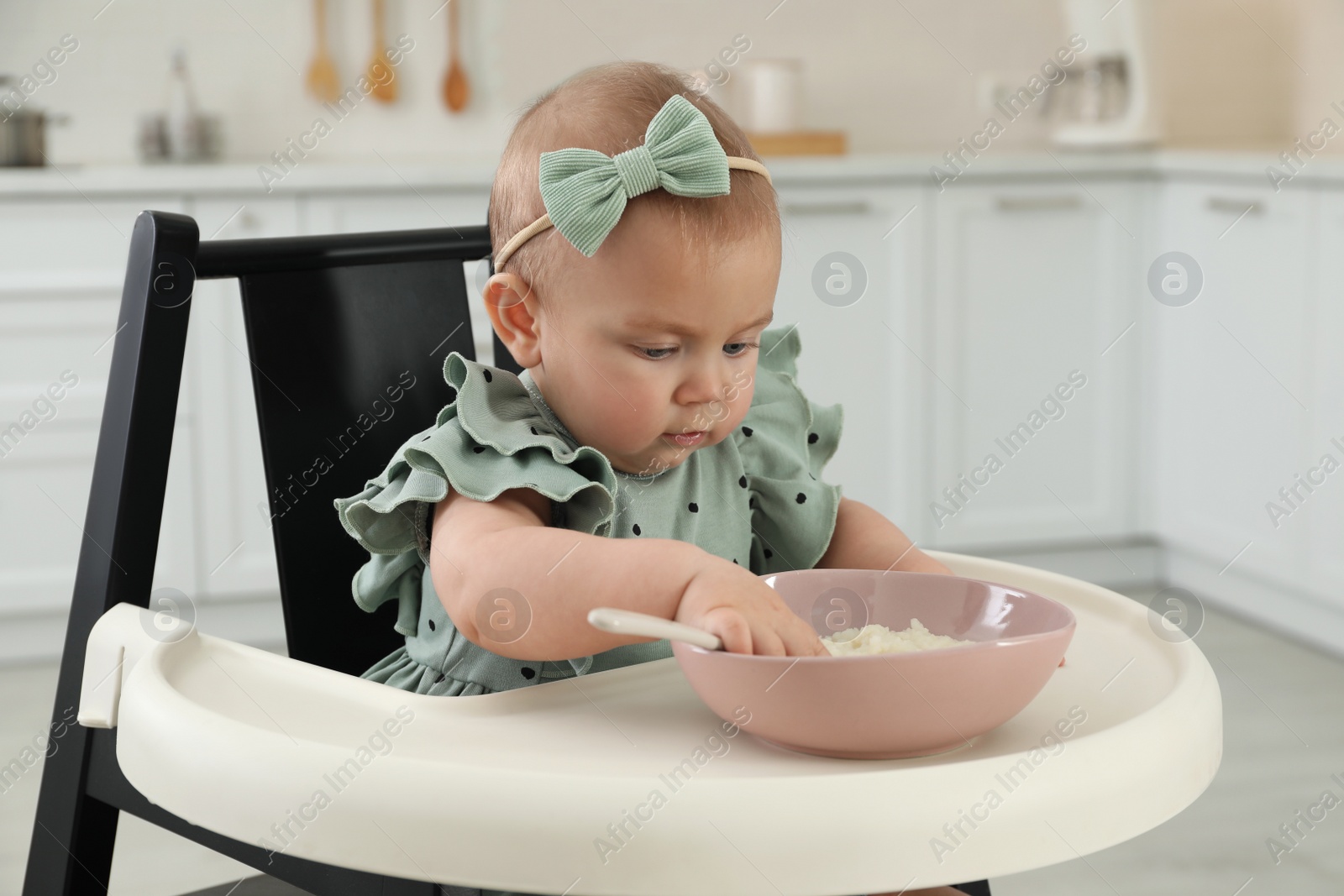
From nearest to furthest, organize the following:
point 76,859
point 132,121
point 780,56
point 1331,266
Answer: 1. point 76,859
2. point 1331,266
3. point 132,121
4. point 780,56

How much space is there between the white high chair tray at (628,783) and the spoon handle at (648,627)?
5 cm

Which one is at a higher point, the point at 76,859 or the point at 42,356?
the point at 42,356

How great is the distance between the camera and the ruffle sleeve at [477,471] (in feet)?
2.16

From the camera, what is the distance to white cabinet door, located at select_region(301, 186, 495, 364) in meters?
2.21

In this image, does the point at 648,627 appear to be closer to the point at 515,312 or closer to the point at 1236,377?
the point at 515,312

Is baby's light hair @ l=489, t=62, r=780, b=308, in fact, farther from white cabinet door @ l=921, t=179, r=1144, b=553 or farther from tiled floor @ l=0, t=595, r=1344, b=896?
white cabinet door @ l=921, t=179, r=1144, b=553

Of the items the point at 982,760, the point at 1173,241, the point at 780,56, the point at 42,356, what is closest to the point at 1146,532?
the point at 1173,241

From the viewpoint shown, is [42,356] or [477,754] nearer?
[477,754]

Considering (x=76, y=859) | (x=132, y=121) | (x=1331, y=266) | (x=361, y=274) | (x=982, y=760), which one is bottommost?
(x=76, y=859)

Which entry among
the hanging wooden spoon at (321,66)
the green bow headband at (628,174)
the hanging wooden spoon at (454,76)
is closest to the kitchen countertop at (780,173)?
the hanging wooden spoon at (454,76)

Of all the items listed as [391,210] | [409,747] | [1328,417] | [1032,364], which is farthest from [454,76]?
[409,747]

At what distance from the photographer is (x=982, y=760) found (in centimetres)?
50

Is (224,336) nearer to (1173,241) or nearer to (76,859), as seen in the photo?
(76,859)

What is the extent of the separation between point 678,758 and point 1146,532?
2.32 meters
